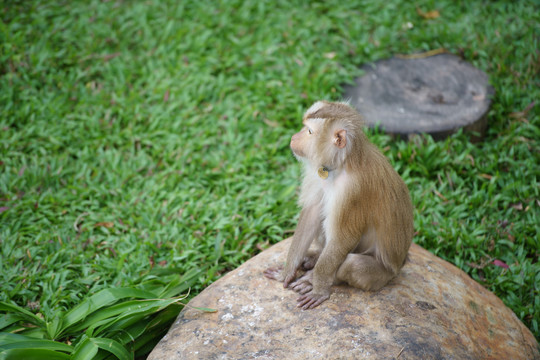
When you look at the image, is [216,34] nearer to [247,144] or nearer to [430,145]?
[247,144]

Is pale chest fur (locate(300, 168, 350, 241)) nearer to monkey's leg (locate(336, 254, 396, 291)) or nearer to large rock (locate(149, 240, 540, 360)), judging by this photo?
monkey's leg (locate(336, 254, 396, 291))

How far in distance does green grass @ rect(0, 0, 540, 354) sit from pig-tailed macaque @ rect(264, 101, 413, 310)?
3.87 feet

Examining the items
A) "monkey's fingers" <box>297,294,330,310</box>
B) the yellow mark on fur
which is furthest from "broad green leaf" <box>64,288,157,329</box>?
the yellow mark on fur

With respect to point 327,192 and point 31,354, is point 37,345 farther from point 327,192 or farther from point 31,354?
point 327,192

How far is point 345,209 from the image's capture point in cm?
339

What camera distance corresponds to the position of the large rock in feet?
10.5

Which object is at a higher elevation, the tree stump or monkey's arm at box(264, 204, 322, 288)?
the tree stump

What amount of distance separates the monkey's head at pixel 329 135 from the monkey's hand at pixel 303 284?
0.84m

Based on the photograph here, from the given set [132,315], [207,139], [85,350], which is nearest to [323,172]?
[132,315]

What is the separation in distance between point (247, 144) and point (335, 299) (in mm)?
2767

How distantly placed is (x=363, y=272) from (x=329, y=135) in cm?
97

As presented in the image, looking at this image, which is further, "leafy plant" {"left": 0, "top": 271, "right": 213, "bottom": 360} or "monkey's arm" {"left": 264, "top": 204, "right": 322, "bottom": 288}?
"monkey's arm" {"left": 264, "top": 204, "right": 322, "bottom": 288}

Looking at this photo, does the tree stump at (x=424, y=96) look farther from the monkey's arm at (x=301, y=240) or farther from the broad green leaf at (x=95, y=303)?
the broad green leaf at (x=95, y=303)

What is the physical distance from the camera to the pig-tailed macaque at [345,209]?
3.35 metres
